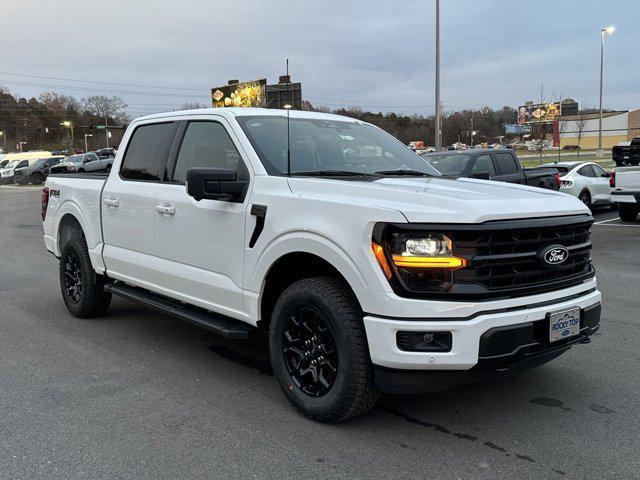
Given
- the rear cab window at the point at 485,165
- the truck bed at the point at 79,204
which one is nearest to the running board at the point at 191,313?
the truck bed at the point at 79,204

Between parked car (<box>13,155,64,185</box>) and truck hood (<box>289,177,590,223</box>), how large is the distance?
138 ft

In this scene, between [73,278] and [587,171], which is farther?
[587,171]

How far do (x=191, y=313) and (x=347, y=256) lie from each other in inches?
68.8

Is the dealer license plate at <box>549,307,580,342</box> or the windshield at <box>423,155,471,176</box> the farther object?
the windshield at <box>423,155,471,176</box>

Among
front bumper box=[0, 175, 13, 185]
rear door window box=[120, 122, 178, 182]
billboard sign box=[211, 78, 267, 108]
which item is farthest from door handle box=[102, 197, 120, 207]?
billboard sign box=[211, 78, 267, 108]

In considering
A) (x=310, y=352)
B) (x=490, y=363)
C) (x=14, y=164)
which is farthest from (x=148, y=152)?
(x=14, y=164)

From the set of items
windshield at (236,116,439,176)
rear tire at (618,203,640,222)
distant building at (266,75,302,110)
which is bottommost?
rear tire at (618,203,640,222)

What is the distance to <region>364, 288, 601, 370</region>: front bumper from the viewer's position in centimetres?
308

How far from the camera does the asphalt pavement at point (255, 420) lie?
314 centimetres

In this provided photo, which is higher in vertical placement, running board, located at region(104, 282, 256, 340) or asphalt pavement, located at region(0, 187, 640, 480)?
running board, located at region(104, 282, 256, 340)

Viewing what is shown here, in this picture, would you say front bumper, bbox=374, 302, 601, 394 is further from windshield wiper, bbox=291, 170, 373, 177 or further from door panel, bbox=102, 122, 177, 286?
door panel, bbox=102, 122, 177, 286

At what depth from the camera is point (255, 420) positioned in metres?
3.71

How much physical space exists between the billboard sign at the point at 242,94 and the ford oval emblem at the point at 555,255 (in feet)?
159

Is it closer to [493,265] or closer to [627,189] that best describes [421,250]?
[493,265]
